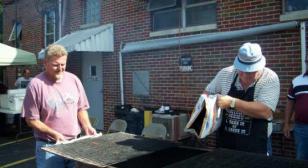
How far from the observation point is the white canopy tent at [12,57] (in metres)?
10.0

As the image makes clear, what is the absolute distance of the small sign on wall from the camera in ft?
25.0

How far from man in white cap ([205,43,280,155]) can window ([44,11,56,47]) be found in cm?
1006

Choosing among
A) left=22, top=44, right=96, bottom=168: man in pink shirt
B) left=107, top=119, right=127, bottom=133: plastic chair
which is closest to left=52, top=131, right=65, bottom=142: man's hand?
left=22, top=44, right=96, bottom=168: man in pink shirt

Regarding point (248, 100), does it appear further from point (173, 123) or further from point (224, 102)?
point (173, 123)

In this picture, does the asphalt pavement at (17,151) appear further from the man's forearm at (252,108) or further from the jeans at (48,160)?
the man's forearm at (252,108)

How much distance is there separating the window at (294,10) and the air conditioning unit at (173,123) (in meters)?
2.70

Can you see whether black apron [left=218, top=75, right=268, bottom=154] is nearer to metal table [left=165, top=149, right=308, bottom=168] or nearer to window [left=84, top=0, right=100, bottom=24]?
metal table [left=165, top=149, right=308, bottom=168]

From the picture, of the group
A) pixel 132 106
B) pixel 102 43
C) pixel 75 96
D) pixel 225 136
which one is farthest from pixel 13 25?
pixel 225 136

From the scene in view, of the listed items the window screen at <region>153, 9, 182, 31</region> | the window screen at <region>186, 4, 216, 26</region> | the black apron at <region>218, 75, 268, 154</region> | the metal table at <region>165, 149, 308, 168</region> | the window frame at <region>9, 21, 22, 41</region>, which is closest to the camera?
the metal table at <region>165, 149, 308, 168</region>

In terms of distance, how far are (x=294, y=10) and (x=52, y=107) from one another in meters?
4.47

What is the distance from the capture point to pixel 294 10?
242 inches

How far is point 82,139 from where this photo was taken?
345 centimetres

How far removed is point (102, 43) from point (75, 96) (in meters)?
5.72

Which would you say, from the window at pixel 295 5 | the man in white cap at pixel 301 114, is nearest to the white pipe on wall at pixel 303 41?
the window at pixel 295 5
